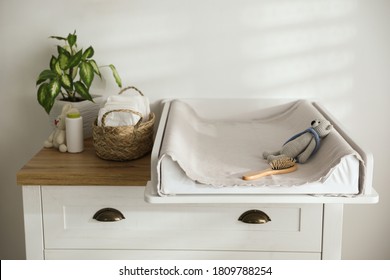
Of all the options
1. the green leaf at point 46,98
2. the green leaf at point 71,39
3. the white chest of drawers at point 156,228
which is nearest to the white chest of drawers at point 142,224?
the white chest of drawers at point 156,228

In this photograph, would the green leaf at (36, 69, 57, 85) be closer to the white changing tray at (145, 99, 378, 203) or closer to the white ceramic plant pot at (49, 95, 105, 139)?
the white ceramic plant pot at (49, 95, 105, 139)

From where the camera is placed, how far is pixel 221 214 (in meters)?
1.80

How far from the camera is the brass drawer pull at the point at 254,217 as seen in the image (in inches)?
Result: 70.5

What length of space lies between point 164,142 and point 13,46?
0.85 metres

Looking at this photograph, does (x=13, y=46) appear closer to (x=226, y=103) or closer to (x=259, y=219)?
(x=226, y=103)

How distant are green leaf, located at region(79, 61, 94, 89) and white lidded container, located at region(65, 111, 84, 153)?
117 mm

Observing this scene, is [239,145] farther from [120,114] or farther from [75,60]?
[75,60]

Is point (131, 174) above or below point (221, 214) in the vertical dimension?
above

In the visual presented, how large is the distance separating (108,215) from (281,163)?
0.54 meters

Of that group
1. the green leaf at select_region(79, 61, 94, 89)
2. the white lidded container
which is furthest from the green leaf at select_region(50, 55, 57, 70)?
the white lidded container

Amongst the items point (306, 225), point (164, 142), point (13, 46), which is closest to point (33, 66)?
point (13, 46)

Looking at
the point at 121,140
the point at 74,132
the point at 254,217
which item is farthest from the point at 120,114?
the point at 254,217

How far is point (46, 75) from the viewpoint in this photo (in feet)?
6.67

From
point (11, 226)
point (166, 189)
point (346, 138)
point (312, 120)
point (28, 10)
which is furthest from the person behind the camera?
point (11, 226)
